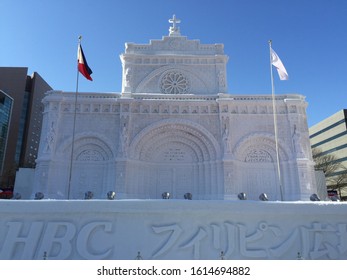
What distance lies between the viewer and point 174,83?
33.6m

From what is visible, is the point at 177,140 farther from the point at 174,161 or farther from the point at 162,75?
the point at 162,75

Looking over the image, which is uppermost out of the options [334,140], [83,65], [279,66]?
[334,140]

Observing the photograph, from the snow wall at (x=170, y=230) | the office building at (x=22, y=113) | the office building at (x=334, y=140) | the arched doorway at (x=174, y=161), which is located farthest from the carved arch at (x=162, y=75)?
the office building at (x=22, y=113)

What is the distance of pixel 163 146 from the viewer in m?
30.1

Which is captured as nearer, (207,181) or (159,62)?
(207,181)

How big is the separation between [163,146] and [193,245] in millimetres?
23368

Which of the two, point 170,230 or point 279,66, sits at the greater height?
point 279,66

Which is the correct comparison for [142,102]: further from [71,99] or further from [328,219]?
[328,219]

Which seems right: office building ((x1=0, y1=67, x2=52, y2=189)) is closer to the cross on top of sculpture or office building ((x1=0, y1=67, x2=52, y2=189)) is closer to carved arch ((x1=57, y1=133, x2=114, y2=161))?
carved arch ((x1=57, y1=133, x2=114, y2=161))

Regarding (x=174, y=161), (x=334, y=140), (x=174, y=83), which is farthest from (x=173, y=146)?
(x=334, y=140)

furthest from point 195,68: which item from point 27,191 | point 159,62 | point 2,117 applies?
point 2,117

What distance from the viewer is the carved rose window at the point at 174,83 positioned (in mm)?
33375

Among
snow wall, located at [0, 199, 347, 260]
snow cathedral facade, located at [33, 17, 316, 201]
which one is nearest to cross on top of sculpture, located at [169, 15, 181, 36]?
snow cathedral facade, located at [33, 17, 316, 201]

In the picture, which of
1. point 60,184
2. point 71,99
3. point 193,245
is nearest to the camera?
point 193,245
